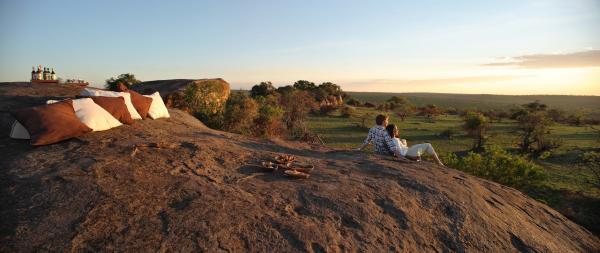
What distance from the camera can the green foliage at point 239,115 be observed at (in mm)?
12419

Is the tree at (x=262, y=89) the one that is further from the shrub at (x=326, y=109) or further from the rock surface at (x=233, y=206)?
the rock surface at (x=233, y=206)

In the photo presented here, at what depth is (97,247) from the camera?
2814 mm

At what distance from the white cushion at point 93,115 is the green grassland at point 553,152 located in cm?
828

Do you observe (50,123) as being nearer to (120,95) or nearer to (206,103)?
(120,95)

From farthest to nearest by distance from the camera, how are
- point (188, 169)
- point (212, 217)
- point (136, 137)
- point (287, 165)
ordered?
1. point (136, 137)
2. point (287, 165)
3. point (188, 169)
4. point (212, 217)

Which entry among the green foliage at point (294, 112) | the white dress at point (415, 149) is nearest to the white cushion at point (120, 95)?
the white dress at point (415, 149)

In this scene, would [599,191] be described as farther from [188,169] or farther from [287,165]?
[188,169]

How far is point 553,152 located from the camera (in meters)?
16.5

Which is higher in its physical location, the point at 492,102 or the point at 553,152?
the point at 492,102

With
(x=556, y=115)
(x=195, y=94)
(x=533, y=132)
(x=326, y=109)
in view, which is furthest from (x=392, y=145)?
(x=556, y=115)

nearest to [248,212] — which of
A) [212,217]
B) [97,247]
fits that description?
[212,217]

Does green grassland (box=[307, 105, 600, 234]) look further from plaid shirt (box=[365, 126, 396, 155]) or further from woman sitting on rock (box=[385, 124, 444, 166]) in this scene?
plaid shirt (box=[365, 126, 396, 155])

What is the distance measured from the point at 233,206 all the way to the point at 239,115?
9192mm

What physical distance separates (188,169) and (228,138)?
7.32 ft
